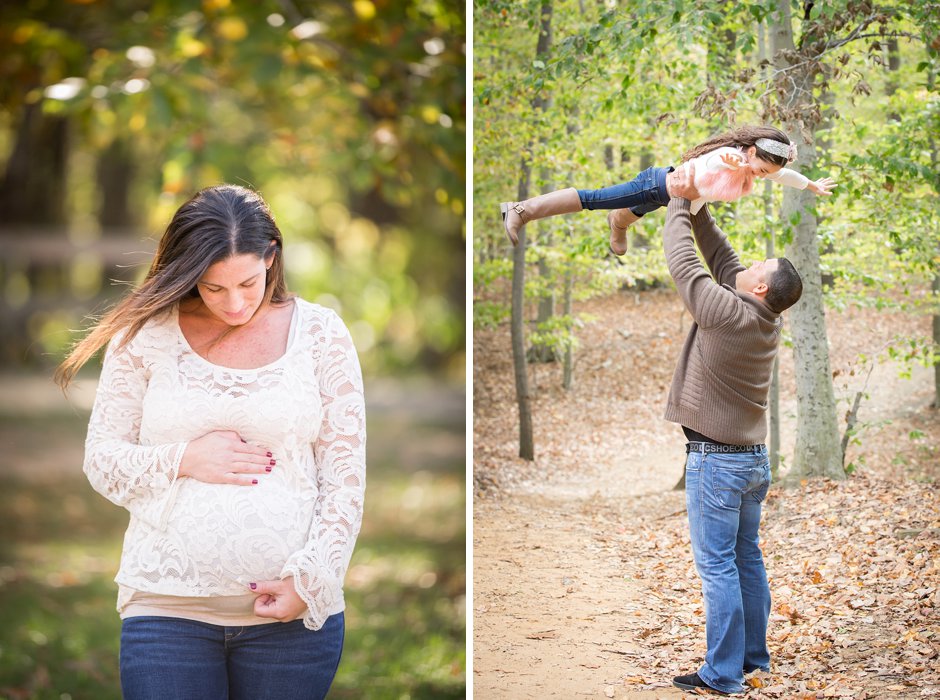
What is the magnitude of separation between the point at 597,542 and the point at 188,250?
1606mm

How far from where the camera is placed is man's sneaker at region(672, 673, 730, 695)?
228cm

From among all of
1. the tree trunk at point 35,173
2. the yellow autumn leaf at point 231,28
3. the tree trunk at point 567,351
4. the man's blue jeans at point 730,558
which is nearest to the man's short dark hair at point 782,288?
the man's blue jeans at point 730,558

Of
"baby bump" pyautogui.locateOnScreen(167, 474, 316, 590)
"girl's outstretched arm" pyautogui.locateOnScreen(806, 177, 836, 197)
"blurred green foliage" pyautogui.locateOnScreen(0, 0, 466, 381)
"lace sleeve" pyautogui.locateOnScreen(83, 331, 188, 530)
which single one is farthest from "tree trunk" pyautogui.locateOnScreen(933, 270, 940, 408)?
"lace sleeve" pyautogui.locateOnScreen(83, 331, 188, 530)

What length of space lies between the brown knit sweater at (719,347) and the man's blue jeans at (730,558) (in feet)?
0.28


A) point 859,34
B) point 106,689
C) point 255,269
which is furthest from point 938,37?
point 106,689

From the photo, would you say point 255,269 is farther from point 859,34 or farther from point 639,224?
point 859,34

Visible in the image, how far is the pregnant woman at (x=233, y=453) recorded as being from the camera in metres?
1.52

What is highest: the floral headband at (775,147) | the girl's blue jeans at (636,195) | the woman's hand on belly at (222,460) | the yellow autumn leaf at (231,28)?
the yellow autumn leaf at (231,28)

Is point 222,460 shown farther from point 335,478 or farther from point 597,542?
point 597,542

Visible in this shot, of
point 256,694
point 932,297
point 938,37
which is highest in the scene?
point 938,37

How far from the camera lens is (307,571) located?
1530mm

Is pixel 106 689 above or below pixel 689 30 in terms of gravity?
below

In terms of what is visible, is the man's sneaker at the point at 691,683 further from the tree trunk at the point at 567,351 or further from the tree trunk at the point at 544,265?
the tree trunk at the point at 544,265

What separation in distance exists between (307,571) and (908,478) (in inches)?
72.3
